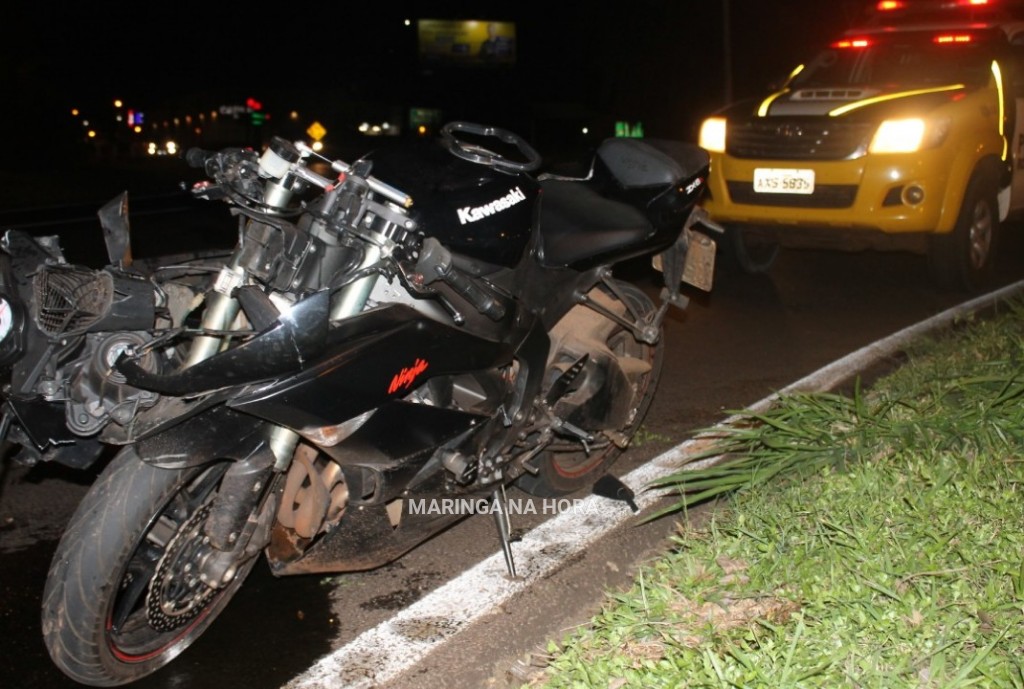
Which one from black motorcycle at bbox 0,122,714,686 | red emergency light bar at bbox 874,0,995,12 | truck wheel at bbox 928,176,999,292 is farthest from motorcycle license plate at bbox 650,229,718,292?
red emergency light bar at bbox 874,0,995,12

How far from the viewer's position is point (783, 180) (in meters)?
7.95

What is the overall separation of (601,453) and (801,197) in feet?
12.7

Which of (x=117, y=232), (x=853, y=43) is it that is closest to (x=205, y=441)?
(x=117, y=232)

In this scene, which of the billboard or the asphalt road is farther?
the billboard

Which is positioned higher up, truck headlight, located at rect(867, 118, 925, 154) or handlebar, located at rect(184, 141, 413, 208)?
handlebar, located at rect(184, 141, 413, 208)

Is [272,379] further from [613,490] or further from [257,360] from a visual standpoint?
[613,490]

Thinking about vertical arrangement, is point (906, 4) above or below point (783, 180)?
above

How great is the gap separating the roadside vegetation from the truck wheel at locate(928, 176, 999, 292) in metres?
3.42

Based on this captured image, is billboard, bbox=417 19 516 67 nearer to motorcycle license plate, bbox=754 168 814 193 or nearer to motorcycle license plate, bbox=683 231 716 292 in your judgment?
motorcycle license plate, bbox=754 168 814 193

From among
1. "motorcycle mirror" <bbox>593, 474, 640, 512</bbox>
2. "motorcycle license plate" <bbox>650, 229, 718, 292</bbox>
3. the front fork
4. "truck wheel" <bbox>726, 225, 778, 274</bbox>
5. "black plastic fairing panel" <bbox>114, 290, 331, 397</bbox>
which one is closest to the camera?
"black plastic fairing panel" <bbox>114, 290, 331, 397</bbox>

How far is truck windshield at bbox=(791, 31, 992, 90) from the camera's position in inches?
328

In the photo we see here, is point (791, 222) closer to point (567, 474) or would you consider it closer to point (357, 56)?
point (567, 474)

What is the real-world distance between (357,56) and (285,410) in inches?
2704

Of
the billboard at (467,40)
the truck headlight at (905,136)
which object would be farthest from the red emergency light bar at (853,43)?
the billboard at (467,40)
